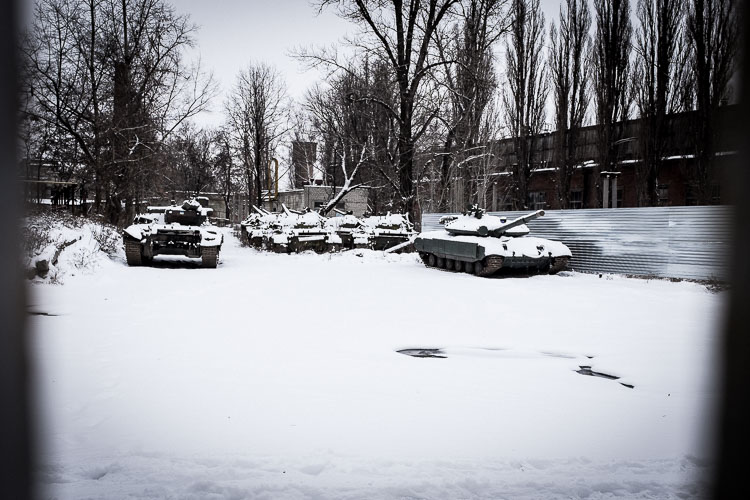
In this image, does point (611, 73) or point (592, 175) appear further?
point (592, 175)

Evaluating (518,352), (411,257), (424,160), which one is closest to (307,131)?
(424,160)

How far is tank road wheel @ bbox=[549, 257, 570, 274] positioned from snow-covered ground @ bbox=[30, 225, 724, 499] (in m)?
4.64

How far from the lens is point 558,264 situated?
42.1 feet

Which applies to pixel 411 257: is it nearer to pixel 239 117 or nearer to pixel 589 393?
pixel 589 393

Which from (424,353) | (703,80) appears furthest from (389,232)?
(424,353)

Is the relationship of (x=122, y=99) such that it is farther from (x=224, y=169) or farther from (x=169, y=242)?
(x=224, y=169)

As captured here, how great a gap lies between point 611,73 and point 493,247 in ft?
44.5

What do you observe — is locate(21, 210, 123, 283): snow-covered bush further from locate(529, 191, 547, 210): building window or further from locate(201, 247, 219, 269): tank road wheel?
locate(529, 191, 547, 210): building window

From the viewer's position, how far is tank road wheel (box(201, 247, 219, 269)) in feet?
43.5

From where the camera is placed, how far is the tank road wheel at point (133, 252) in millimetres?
12797

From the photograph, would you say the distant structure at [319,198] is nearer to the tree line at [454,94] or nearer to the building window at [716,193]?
the tree line at [454,94]

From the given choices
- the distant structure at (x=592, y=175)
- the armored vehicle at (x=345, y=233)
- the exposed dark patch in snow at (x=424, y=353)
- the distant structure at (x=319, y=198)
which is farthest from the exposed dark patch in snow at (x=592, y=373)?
the distant structure at (x=319, y=198)

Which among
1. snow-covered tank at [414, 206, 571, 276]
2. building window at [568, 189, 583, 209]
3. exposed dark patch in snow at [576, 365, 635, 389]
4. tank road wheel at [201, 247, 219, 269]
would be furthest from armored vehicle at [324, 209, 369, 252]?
exposed dark patch in snow at [576, 365, 635, 389]

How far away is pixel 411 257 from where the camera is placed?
18.0 meters
